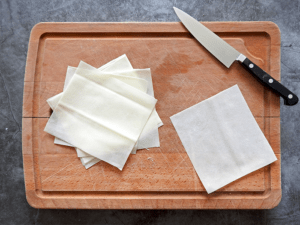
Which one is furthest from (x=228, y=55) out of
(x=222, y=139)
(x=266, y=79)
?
(x=222, y=139)

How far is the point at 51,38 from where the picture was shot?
83 centimetres

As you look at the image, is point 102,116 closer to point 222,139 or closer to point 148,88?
point 148,88

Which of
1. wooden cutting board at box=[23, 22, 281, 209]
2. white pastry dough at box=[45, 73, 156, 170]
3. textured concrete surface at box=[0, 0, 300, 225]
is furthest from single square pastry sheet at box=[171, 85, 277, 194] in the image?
textured concrete surface at box=[0, 0, 300, 225]

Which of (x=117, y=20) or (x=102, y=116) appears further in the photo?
(x=117, y=20)

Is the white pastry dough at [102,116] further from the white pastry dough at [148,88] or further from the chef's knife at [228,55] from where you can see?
the chef's knife at [228,55]

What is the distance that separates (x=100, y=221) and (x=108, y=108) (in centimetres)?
53

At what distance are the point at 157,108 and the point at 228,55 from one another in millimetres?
314

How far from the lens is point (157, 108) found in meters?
0.81

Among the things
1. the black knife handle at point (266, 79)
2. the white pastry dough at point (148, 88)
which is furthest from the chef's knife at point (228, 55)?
the white pastry dough at point (148, 88)

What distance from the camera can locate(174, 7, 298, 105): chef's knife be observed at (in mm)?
785

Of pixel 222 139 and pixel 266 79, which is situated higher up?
pixel 266 79

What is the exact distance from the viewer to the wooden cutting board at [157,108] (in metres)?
0.80

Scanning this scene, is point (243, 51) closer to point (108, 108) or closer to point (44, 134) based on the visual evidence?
point (108, 108)

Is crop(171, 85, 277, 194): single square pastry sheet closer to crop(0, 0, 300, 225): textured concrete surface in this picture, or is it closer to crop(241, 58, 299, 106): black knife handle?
crop(241, 58, 299, 106): black knife handle
